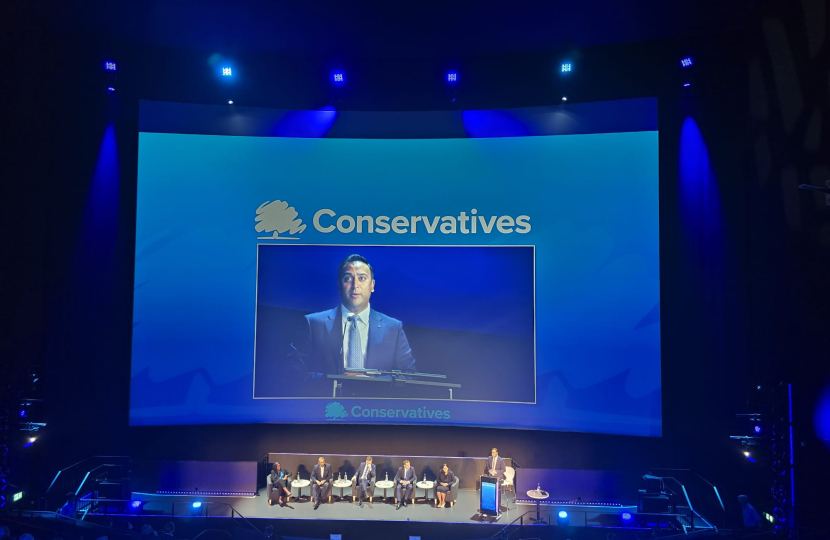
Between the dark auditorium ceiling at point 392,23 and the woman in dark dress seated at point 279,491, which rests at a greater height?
the dark auditorium ceiling at point 392,23

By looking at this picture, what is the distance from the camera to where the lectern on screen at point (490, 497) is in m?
9.01

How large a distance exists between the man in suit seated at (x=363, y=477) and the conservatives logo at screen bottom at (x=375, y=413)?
714mm

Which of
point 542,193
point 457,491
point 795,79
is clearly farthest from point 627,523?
point 795,79

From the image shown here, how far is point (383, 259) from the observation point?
10258 mm

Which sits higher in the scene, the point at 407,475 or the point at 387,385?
the point at 387,385

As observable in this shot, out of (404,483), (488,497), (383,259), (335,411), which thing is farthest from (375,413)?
(383,259)

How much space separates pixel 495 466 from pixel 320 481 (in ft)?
9.16

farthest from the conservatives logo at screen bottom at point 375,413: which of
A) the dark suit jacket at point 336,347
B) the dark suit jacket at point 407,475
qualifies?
the dark suit jacket at point 407,475

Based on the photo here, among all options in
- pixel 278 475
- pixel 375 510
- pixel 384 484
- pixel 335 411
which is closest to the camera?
pixel 375 510

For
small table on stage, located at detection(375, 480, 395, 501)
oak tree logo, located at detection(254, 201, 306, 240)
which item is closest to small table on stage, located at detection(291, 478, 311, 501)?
small table on stage, located at detection(375, 480, 395, 501)

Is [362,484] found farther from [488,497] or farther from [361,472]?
[488,497]

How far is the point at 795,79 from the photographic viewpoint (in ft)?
26.9

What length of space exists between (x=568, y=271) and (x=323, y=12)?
18.2 ft

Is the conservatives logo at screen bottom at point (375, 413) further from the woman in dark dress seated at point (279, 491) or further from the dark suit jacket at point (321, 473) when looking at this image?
the woman in dark dress seated at point (279, 491)
